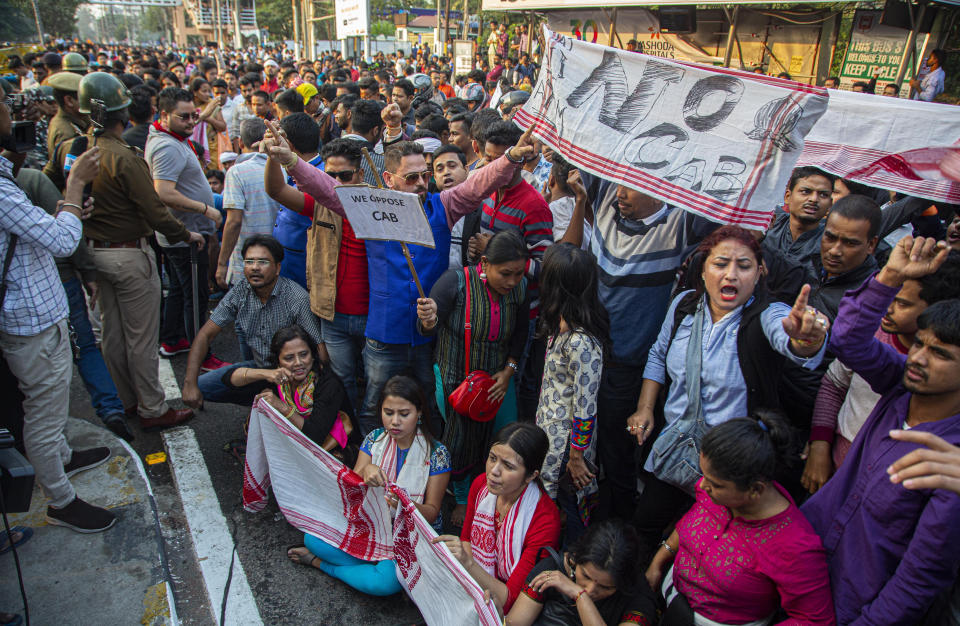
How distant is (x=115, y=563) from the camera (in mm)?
3205

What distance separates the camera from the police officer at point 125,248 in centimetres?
405

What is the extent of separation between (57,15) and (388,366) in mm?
66910

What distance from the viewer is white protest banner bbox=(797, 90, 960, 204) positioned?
348 cm

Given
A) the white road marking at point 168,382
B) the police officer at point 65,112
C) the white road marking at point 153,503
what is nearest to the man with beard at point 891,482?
the white road marking at point 153,503

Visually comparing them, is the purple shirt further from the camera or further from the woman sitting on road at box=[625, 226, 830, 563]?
the camera

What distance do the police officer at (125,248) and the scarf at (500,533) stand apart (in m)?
2.74

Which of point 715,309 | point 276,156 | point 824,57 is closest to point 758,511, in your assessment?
point 715,309

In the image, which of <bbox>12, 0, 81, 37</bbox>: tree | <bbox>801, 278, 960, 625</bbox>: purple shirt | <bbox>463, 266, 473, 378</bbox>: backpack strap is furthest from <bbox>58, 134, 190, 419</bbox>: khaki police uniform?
<bbox>12, 0, 81, 37</bbox>: tree

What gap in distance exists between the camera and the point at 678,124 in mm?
3031

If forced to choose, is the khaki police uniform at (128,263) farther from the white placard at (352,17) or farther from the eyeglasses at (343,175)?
the white placard at (352,17)

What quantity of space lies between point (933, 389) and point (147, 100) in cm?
603

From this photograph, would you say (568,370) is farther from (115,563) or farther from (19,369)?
→ (19,369)

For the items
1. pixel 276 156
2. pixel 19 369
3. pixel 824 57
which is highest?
pixel 824 57

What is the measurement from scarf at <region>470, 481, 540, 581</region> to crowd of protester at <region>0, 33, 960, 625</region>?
1 cm
